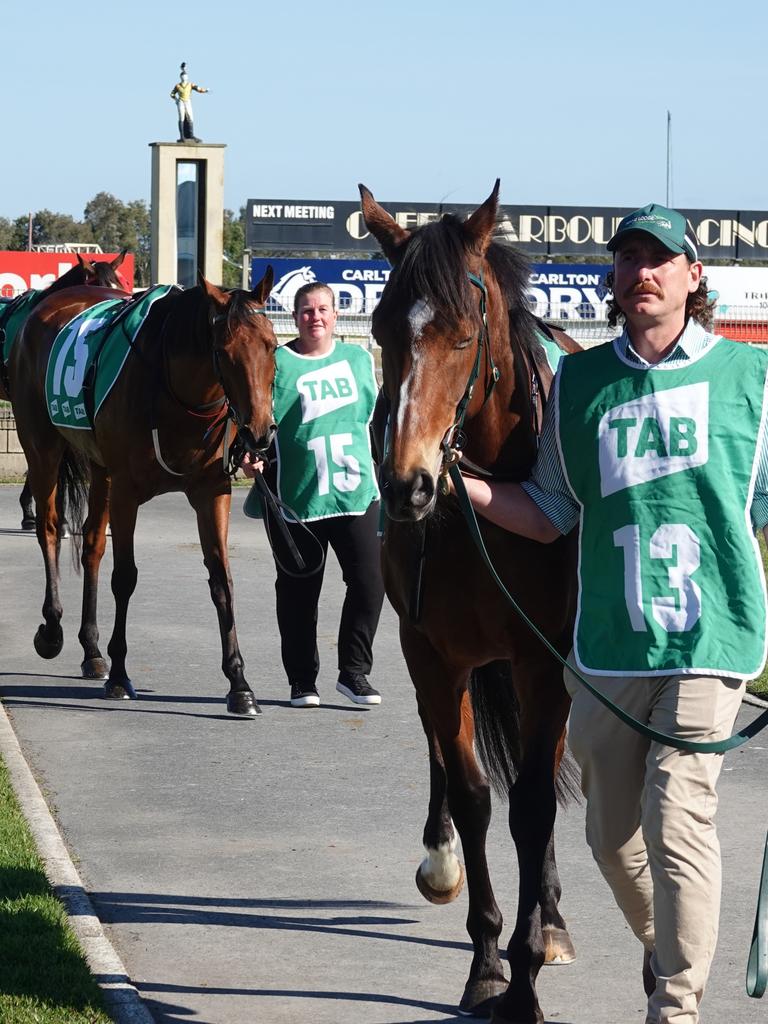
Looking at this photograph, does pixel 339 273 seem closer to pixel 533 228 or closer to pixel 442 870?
pixel 533 228

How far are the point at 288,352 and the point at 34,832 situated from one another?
325 centimetres

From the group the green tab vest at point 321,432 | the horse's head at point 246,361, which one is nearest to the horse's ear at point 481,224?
the horse's head at point 246,361

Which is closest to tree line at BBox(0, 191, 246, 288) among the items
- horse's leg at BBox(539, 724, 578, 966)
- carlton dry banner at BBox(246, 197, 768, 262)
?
carlton dry banner at BBox(246, 197, 768, 262)

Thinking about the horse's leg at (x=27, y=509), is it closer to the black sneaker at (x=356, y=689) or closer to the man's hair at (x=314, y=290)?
the black sneaker at (x=356, y=689)

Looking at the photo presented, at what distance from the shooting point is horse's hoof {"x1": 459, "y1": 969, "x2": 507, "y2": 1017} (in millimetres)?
4301

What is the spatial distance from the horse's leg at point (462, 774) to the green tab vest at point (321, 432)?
3.56 meters

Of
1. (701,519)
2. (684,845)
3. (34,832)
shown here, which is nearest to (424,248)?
(701,519)

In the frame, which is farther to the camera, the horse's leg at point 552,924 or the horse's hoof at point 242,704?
the horse's hoof at point 242,704

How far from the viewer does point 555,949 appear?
15.4ft

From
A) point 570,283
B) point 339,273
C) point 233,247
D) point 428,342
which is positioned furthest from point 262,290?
point 233,247

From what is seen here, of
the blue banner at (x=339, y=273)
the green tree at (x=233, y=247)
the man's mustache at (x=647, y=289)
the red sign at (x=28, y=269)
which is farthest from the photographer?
the green tree at (x=233, y=247)

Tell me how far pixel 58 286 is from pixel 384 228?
7.76 metres

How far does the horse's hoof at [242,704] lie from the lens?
802cm

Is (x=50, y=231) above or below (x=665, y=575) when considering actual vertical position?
above
